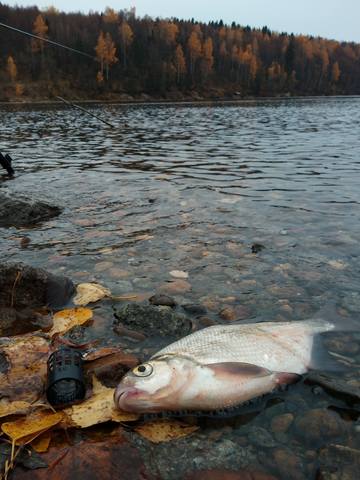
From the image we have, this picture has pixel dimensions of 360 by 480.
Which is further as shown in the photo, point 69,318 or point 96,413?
point 69,318

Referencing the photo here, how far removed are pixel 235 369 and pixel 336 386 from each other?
104 cm

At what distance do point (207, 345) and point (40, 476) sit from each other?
5.41 feet

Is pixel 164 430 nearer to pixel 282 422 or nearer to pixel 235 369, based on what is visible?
pixel 235 369

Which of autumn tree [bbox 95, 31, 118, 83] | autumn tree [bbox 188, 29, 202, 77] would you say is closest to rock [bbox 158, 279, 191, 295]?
autumn tree [bbox 95, 31, 118, 83]

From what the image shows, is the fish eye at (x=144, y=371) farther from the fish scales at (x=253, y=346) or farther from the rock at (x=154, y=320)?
the rock at (x=154, y=320)

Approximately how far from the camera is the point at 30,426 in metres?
3.33

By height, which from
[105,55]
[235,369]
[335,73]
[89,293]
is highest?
[335,73]

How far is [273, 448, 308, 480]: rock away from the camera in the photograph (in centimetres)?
301

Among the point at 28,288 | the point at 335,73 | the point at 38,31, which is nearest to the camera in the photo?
the point at 28,288

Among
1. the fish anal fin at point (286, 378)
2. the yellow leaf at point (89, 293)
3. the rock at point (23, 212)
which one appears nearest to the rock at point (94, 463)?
the fish anal fin at point (286, 378)

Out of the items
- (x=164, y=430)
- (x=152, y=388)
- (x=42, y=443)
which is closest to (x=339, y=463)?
(x=164, y=430)

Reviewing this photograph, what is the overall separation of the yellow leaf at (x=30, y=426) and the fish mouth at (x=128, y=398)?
1.72 ft

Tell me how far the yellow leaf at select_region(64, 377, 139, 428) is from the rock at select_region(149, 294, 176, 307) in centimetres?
178

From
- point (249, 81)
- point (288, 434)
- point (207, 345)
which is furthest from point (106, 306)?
point (249, 81)
